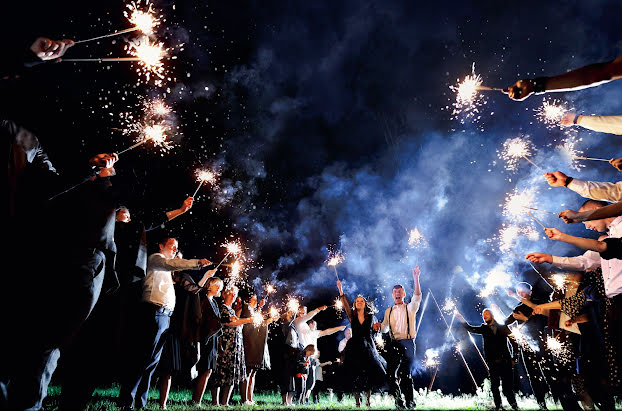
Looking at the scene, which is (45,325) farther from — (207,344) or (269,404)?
(269,404)

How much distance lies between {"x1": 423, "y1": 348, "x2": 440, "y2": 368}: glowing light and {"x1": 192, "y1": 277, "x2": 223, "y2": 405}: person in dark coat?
2239 cm

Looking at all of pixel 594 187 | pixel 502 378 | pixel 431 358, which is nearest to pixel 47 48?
pixel 594 187

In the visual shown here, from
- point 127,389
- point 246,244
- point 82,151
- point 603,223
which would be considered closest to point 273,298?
point 246,244

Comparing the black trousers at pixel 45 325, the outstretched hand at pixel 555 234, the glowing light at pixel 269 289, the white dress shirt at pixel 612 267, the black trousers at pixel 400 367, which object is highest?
the glowing light at pixel 269 289

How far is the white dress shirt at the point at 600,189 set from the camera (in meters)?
4.48

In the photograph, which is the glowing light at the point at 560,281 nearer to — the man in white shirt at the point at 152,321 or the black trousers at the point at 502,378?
the black trousers at the point at 502,378

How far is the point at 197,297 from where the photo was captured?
7262mm

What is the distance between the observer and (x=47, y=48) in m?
3.12

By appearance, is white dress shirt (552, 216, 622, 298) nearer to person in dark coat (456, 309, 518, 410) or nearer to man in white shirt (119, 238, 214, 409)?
person in dark coat (456, 309, 518, 410)

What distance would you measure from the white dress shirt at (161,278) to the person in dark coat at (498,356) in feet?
23.3

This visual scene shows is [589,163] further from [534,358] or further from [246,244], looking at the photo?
[246,244]

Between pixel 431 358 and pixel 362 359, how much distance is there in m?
22.1

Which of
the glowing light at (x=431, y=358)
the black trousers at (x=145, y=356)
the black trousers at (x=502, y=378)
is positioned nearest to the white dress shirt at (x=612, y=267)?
the black trousers at (x=502, y=378)

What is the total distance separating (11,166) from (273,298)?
81.9 feet
